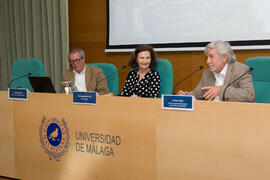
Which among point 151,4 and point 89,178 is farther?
point 151,4

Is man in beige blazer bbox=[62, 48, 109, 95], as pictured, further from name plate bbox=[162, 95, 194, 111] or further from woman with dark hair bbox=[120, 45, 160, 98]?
name plate bbox=[162, 95, 194, 111]

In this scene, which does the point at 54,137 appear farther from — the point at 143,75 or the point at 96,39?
the point at 96,39

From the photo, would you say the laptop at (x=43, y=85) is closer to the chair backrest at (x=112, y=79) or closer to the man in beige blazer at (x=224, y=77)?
the chair backrest at (x=112, y=79)

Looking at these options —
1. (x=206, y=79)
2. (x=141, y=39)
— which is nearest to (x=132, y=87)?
(x=206, y=79)

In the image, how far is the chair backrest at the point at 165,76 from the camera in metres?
2.63

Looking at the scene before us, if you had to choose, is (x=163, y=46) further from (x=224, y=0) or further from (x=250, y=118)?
(x=250, y=118)

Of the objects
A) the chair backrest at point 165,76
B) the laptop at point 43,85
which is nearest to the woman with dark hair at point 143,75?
the chair backrest at point 165,76

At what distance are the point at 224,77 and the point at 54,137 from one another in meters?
1.28

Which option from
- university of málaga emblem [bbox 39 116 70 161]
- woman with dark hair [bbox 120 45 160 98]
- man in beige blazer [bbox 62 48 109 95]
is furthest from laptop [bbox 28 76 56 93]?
woman with dark hair [bbox 120 45 160 98]

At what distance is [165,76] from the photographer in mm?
2650

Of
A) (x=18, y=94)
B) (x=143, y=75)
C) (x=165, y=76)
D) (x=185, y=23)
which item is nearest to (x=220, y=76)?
(x=165, y=76)

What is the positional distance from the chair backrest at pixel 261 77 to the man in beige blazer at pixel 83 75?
128 centimetres

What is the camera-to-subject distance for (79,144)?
5.97ft

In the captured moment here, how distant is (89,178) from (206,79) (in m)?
1.18
